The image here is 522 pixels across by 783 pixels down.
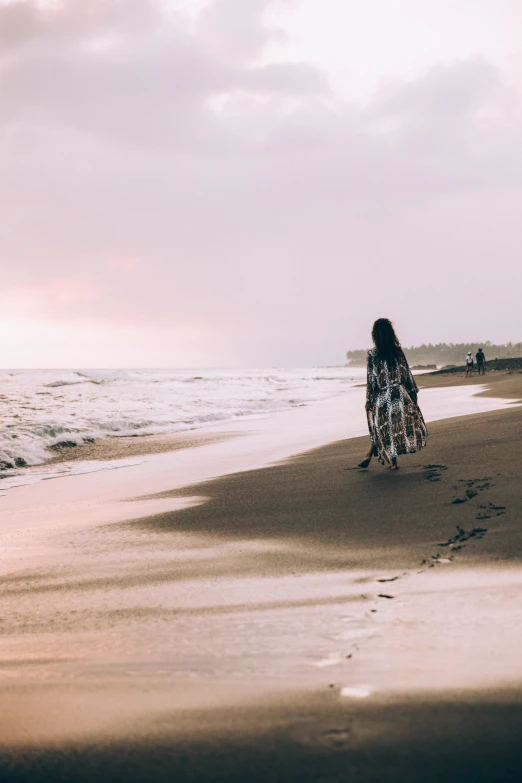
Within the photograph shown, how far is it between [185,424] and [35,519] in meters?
10.9

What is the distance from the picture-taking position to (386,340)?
841cm

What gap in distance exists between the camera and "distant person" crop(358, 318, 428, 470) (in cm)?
825

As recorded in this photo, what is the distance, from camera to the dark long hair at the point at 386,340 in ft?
27.5

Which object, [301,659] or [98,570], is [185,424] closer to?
[98,570]

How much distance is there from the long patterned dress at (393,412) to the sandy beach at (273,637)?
4.08 feet

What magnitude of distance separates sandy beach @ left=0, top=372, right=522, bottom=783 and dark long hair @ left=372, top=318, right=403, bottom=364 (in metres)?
1.89

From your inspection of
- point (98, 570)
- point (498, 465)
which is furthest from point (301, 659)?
point (498, 465)

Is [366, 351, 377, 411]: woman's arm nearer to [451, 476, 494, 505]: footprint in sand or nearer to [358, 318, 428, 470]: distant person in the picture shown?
[358, 318, 428, 470]: distant person

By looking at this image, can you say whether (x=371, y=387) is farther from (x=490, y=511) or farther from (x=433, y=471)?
(x=490, y=511)

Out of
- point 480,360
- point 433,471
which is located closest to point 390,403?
point 433,471

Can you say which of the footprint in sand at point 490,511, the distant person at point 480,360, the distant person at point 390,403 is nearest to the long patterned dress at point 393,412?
the distant person at point 390,403

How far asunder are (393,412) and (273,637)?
5.47 metres

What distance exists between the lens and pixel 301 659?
2.82 metres

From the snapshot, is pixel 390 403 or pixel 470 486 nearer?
pixel 470 486
